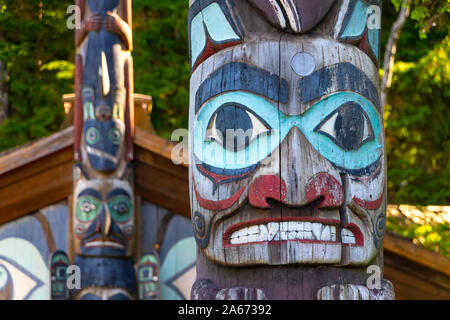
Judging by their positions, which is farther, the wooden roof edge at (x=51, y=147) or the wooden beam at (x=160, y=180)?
the wooden beam at (x=160, y=180)

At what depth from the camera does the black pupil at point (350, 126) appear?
4031mm

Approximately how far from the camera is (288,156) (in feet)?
12.8

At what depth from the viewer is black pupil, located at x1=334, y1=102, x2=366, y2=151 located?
4031mm

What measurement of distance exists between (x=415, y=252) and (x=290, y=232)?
103 inches

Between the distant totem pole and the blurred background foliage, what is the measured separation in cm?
745

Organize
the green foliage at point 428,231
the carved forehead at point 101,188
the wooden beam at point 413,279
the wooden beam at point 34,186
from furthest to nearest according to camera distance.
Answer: the green foliage at point 428,231
the wooden beam at point 34,186
the carved forehead at point 101,188
the wooden beam at point 413,279

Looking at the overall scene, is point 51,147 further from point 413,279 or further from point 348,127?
point 348,127

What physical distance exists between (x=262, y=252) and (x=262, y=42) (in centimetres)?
117

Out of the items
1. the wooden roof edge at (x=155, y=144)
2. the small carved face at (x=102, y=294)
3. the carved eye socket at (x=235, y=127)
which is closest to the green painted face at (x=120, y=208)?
the wooden roof edge at (x=155, y=144)

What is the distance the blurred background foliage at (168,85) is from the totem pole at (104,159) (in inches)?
190

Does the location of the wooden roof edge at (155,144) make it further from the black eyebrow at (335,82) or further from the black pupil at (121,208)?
the black eyebrow at (335,82)

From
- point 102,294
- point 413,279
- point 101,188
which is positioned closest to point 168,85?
point 101,188

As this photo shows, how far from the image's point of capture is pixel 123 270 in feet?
21.4

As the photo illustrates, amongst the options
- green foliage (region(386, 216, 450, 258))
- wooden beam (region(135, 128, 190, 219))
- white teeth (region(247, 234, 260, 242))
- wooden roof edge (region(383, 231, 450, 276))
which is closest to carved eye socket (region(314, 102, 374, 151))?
white teeth (region(247, 234, 260, 242))
